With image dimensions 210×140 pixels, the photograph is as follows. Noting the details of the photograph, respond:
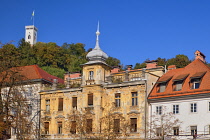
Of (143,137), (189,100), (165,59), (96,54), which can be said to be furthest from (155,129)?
(165,59)

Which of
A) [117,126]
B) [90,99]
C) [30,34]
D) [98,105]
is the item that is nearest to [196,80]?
[117,126]

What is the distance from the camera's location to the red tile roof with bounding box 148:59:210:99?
44281mm

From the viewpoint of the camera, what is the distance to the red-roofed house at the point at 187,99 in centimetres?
4334

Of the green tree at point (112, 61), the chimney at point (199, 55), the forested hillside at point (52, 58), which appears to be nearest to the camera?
the chimney at point (199, 55)

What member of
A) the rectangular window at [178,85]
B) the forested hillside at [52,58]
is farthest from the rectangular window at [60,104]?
the forested hillside at [52,58]

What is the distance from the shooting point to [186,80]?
4622cm

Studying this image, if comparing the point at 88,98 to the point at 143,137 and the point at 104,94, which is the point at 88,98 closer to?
the point at 104,94

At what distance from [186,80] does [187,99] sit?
98.6 inches

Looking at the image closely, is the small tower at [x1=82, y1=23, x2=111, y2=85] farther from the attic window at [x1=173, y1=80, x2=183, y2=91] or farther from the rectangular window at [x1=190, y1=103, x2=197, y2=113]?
the rectangular window at [x1=190, y1=103, x2=197, y2=113]

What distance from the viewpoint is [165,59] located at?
287ft

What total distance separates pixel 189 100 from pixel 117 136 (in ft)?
29.0

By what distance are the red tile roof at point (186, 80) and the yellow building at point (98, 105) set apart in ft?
4.26

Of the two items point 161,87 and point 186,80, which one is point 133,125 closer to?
point 161,87

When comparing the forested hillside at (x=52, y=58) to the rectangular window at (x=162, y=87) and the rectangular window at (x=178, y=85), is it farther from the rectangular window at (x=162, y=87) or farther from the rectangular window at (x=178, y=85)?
the rectangular window at (x=178, y=85)
